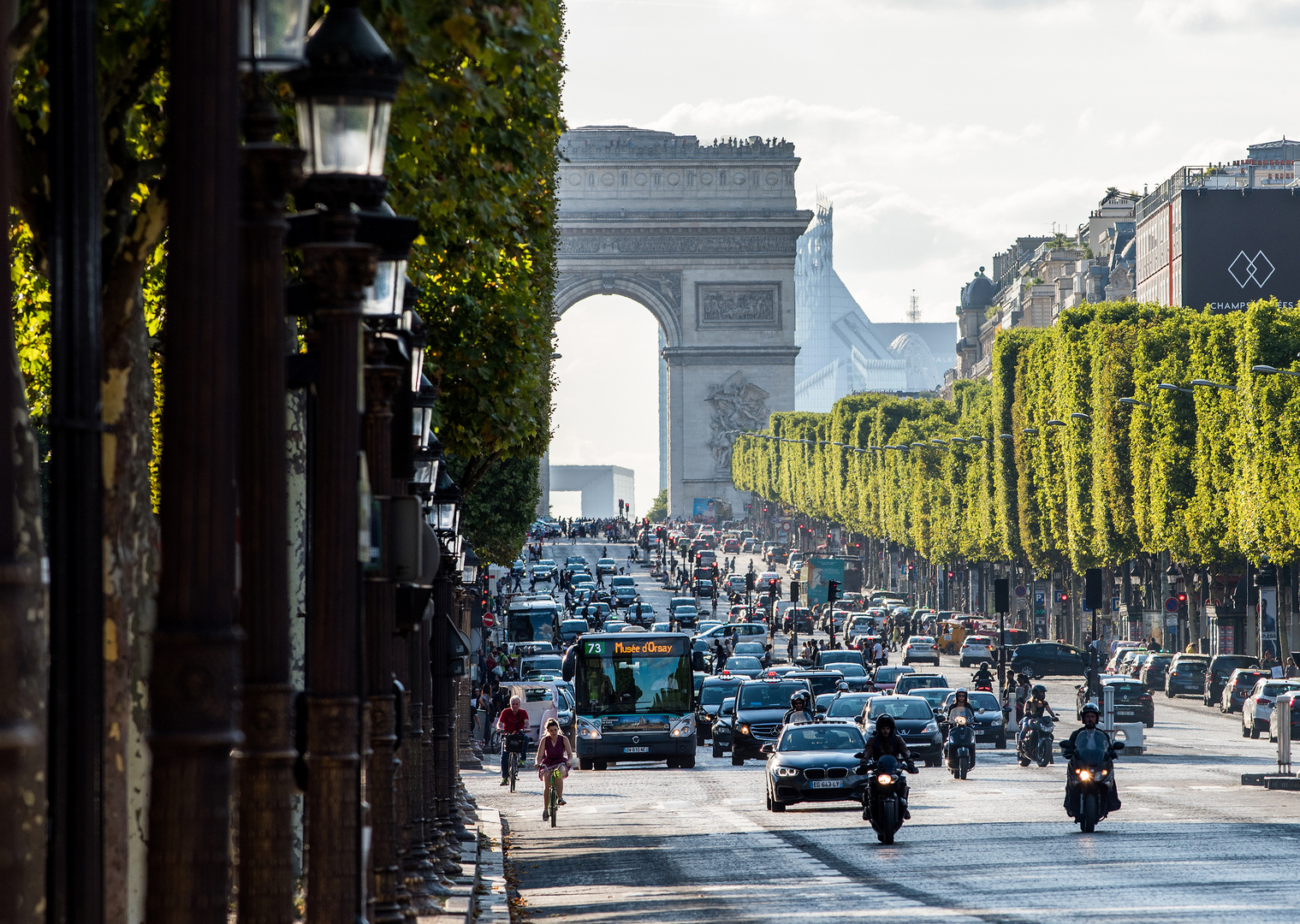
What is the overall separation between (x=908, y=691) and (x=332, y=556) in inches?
1652

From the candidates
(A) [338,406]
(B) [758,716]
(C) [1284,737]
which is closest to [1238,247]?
(B) [758,716]

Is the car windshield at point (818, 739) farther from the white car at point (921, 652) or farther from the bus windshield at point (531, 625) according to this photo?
the bus windshield at point (531, 625)

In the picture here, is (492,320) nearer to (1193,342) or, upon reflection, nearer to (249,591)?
(249,591)

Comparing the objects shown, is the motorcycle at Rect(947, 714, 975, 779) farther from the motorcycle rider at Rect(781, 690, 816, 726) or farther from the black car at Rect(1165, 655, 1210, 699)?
the black car at Rect(1165, 655, 1210, 699)

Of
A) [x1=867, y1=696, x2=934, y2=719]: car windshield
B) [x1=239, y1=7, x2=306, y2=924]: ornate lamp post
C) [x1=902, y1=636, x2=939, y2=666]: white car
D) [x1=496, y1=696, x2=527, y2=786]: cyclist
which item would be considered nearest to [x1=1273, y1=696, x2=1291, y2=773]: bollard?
[x1=867, y1=696, x2=934, y2=719]: car windshield

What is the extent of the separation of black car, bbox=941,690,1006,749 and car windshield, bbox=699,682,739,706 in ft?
19.8

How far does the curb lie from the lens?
18.4 meters

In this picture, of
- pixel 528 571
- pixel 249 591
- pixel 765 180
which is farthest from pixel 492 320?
pixel 765 180

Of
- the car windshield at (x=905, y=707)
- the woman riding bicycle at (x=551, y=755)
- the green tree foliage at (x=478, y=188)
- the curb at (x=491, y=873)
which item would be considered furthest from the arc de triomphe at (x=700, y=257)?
the woman riding bicycle at (x=551, y=755)

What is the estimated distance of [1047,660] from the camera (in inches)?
2643

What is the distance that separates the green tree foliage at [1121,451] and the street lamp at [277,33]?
47.6 metres

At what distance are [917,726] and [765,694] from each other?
4.60 m

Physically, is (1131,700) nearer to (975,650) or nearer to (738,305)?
(975,650)

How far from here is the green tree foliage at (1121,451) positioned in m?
55.3
